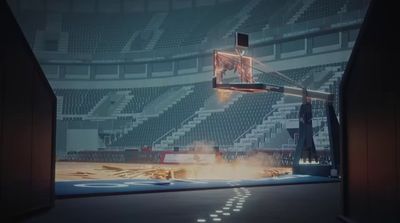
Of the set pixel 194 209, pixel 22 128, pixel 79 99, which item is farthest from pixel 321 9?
pixel 22 128

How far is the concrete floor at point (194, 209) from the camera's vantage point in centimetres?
684

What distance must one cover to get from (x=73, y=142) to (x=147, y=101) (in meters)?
8.14

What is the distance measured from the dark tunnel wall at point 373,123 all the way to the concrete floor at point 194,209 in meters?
1.18

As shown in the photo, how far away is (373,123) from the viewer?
505 cm

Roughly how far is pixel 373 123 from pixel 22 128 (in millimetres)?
4740

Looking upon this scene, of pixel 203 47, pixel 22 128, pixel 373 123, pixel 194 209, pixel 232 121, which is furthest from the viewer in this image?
pixel 203 47

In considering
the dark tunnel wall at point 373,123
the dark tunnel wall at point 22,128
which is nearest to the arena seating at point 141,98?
the dark tunnel wall at point 22,128

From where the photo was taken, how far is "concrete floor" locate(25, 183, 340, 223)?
6.84 meters

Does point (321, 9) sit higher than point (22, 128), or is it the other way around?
point (321, 9)

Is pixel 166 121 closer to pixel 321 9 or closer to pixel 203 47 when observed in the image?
pixel 203 47

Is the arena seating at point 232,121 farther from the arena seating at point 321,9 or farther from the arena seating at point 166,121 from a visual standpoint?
the arena seating at point 321,9

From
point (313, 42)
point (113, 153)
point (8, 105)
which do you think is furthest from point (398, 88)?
point (113, 153)

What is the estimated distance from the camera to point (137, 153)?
35969 millimetres

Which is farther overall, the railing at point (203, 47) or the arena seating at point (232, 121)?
the arena seating at point (232, 121)
